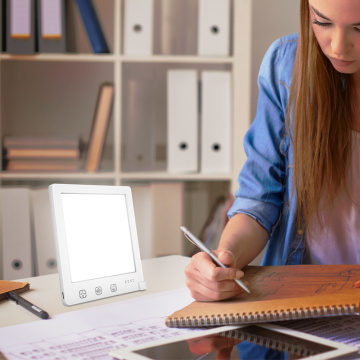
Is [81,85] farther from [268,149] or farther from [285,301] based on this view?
[285,301]

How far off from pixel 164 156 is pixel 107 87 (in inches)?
17.1

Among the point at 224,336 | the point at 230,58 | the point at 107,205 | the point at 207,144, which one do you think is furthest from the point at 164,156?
the point at 224,336

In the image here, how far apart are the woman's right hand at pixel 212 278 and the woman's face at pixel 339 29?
36 cm

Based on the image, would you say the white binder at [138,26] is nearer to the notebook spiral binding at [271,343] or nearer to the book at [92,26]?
the book at [92,26]

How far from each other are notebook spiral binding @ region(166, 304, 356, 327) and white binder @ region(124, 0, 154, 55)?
163 centimetres

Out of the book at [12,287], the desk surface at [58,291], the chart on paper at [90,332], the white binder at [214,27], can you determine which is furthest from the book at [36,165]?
the chart on paper at [90,332]

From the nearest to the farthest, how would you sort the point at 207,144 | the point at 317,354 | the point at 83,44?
the point at 317,354, the point at 207,144, the point at 83,44

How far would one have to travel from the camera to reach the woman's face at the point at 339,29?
0.76 m

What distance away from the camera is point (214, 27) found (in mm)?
2104

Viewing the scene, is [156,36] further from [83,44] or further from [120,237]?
[120,237]

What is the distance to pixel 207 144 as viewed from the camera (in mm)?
2113

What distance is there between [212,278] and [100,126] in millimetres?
1534

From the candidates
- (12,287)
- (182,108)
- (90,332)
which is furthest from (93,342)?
(182,108)

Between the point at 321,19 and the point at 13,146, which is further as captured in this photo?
the point at 13,146
